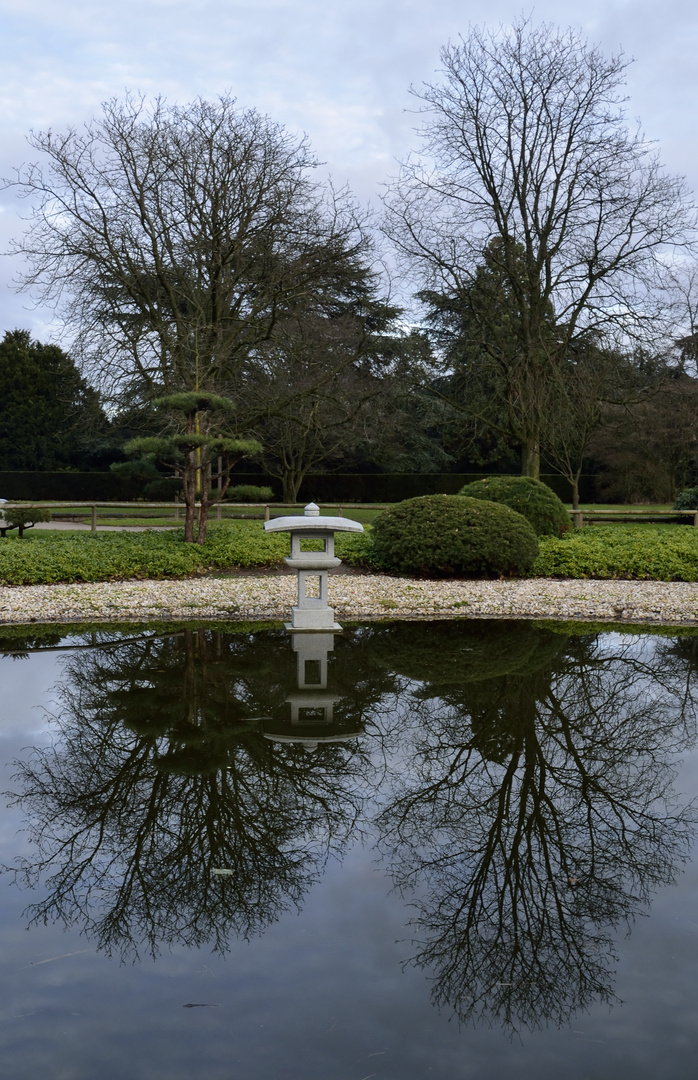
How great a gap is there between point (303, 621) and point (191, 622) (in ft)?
4.09

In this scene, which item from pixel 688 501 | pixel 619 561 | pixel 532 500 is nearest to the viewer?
pixel 619 561

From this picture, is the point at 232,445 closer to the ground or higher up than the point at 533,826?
higher up

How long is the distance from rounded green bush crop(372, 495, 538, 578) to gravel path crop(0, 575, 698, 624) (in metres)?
0.64

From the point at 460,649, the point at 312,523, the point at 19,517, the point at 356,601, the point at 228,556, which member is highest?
the point at 312,523

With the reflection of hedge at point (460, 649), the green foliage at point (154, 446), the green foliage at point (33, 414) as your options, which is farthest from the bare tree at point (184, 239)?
the green foliage at point (33, 414)

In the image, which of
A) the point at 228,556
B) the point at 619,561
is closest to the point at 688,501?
the point at 619,561

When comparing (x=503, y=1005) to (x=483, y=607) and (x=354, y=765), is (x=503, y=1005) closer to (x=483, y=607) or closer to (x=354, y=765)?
(x=354, y=765)

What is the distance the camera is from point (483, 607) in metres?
9.98

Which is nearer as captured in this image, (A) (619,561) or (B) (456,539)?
(B) (456,539)

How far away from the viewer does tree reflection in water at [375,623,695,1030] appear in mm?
2793

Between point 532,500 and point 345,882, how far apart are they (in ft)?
38.6

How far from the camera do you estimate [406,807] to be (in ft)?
13.3

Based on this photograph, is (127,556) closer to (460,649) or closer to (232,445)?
(232,445)

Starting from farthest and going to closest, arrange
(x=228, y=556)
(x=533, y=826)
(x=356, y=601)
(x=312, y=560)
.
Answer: (x=228, y=556), (x=356, y=601), (x=312, y=560), (x=533, y=826)
